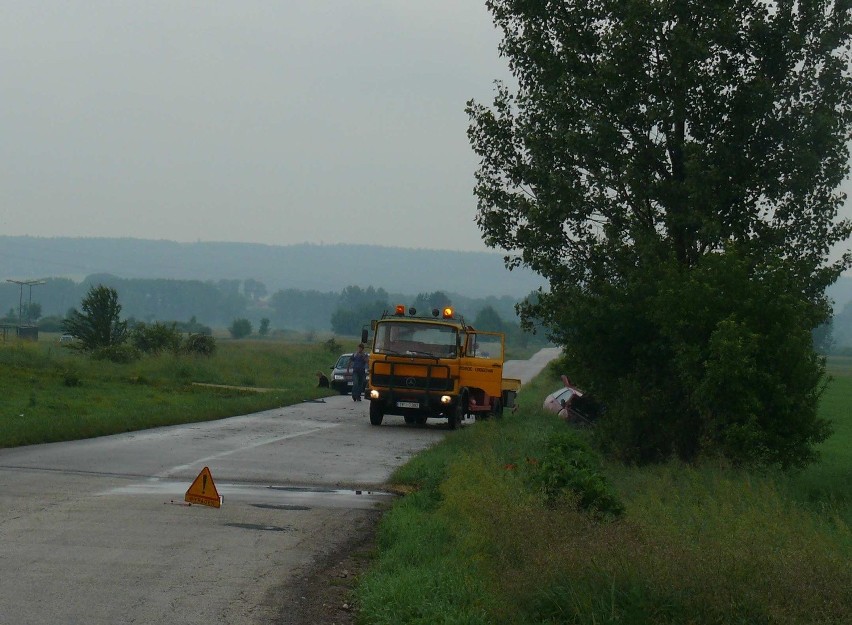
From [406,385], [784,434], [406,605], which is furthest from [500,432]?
[406,605]

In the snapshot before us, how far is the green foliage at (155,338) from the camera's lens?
6153cm

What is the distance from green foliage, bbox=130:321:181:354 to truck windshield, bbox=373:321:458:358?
34431mm

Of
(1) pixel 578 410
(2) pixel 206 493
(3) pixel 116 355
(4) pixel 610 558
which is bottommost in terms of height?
(2) pixel 206 493

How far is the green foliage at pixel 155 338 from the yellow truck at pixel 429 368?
3445 centimetres

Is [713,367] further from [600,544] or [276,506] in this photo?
[600,544]

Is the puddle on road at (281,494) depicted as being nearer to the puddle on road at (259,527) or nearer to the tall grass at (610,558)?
the tall grass at (610,558)

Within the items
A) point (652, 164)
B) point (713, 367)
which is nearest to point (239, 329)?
point (652, 164)

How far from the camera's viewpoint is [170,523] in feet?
38.1

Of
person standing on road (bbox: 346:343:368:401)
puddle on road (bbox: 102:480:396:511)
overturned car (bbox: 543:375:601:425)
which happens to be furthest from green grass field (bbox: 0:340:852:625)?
person standing on road (bbox: 346:343:368:401)

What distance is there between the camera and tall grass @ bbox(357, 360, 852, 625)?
699cm

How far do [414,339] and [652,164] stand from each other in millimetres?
7858

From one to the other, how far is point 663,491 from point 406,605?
681 cm

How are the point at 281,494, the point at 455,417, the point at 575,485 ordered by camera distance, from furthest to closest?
the point at 455,417 → the point at 281,494 → the point at 575,485

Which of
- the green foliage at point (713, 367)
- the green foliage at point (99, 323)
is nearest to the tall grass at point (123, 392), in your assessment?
the green foliage at point (99, 323)
